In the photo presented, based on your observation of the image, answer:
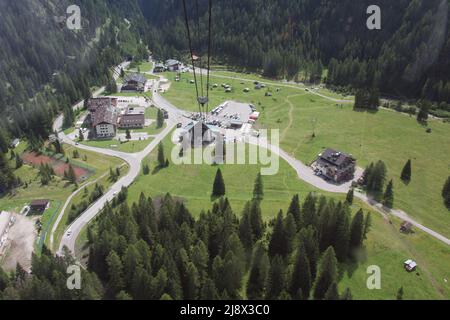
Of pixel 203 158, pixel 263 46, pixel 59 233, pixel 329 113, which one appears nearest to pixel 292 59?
pixel 263 46

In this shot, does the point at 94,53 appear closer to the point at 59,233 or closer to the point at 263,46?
the point at 263,46

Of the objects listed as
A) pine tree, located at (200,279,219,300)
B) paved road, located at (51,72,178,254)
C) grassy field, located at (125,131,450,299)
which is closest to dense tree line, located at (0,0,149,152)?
paved road, located at (51,72,178,254)

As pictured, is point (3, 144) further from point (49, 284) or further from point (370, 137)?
point (370, 137)

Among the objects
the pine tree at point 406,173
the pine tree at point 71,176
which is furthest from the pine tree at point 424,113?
the pine tree at point 71,176

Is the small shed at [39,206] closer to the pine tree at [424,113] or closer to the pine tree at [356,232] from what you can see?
the pine tree at [356,232]

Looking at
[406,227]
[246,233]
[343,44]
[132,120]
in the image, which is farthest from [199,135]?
[343,44]

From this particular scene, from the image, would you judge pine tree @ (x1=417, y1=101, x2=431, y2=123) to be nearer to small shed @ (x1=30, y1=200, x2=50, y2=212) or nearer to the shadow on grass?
the shadow on grass
